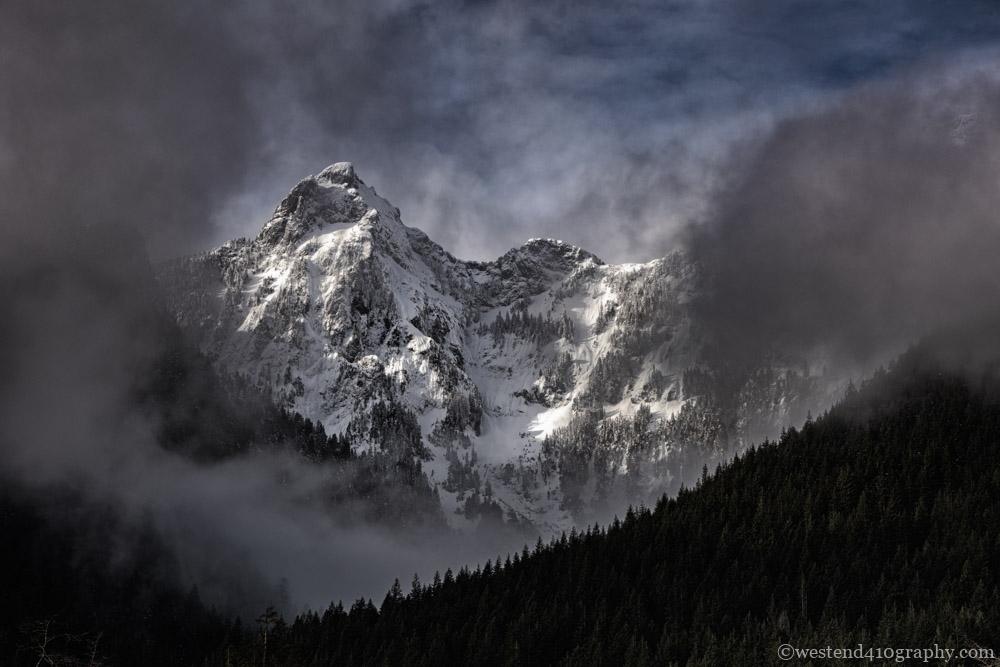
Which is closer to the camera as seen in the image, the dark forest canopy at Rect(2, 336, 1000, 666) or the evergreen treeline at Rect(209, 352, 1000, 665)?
the evergreen treeline at Rect(209, 352, 1000, 665)

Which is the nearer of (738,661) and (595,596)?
(738,661)

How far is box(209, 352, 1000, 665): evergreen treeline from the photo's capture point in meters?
132

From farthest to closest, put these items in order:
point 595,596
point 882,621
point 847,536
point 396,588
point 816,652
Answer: point 396,588 → point 847,536 → point 595,596 → point 882,621 → point 816,652

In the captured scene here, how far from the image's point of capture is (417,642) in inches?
5817

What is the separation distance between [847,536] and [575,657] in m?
73.8

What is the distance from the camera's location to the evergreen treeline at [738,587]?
131625mm

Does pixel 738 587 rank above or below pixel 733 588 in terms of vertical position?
above

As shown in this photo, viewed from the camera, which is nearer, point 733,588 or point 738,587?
point 733,588

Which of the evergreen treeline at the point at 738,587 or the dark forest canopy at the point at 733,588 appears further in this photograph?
the dark forest canopy at the point at 733,588

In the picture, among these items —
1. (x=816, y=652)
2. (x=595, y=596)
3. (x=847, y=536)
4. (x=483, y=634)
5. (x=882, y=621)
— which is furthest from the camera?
(x=847, y=536)

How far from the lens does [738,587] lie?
158500 mm

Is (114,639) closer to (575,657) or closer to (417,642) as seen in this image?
(417,642)

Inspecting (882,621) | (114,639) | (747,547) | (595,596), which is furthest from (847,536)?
(114,639)

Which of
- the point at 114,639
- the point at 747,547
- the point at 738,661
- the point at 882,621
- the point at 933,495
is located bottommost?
the point at 114,639
